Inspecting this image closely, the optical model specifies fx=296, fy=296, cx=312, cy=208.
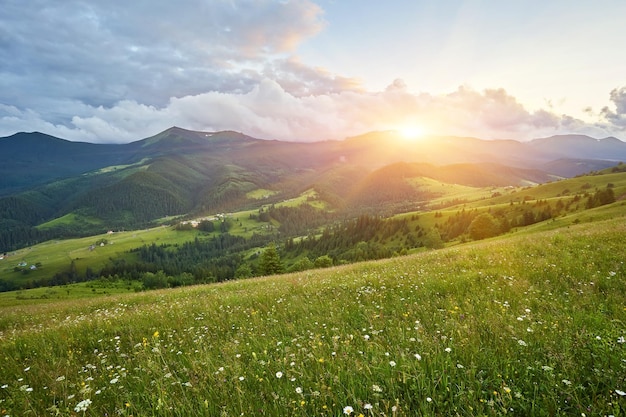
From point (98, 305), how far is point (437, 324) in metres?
18.0

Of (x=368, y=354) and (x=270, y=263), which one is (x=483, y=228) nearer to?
(x=270, y=263)

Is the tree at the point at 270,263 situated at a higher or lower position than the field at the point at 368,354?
lower

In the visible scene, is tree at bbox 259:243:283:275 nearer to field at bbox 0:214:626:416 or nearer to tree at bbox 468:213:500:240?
tree at bbox 468:213:500:240

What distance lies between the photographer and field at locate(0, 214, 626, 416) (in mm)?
3463

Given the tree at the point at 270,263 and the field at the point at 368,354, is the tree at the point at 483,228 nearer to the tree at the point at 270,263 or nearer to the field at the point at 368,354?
the tree at the point at 270,263

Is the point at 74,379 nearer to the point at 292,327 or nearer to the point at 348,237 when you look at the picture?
the point at 292,327

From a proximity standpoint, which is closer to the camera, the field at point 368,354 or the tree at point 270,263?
the field at point 368,354

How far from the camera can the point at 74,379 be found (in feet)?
18.8

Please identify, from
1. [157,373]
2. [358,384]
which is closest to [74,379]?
[157,373]

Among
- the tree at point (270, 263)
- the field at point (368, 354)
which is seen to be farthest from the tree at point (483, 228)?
the field at point (368, 354)

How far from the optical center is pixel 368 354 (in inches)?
183

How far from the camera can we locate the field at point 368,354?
3.46m

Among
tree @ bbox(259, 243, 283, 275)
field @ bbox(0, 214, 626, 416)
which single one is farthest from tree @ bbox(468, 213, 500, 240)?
field @ bbox(0, 214, 626, 416)

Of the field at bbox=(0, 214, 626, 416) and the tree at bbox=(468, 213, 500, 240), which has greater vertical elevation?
the field at bbox=(0, 214, 626, 416)
